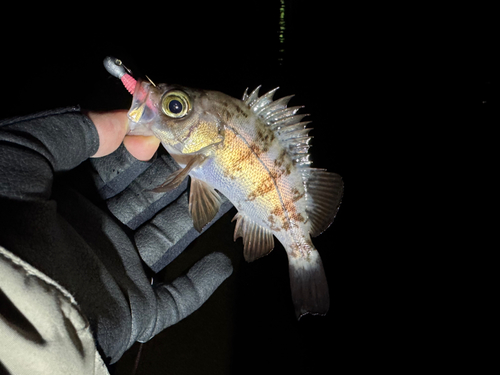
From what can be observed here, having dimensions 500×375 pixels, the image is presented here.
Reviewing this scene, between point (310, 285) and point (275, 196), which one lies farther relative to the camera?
point (310, 285)

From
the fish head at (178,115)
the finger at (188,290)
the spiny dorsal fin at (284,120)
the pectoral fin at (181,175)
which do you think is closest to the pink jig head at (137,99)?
the fish head at (178,115)

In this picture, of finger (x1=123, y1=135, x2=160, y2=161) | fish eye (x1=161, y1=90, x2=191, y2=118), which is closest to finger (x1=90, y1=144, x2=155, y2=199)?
finger (x1=123, y1=135, x2=160, y2=161)

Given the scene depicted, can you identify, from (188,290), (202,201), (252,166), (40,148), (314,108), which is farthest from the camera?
(314,108)

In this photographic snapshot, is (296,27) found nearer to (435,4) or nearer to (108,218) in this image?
(435,4)

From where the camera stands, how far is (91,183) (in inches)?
71.5

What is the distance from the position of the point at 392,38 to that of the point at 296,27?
44.8 inches

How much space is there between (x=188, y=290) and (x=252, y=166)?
84 cm

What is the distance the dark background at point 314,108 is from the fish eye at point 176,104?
96 cm

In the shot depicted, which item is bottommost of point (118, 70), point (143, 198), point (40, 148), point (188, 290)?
point (188, 290)

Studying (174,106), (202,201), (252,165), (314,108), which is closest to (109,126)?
(174,106)

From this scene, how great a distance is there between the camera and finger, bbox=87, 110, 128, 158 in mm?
1367

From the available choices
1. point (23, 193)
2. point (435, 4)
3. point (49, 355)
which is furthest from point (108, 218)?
point (435, 4)

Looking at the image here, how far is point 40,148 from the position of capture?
1.21 meters

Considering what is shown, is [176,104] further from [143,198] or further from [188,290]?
[188,290]
